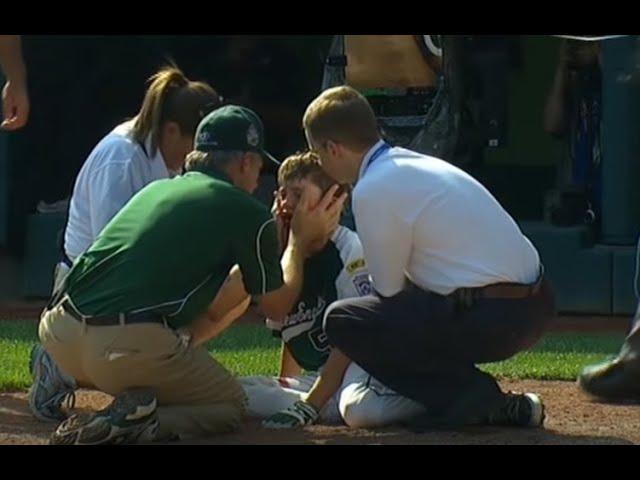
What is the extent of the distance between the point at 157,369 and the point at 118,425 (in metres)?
0.26

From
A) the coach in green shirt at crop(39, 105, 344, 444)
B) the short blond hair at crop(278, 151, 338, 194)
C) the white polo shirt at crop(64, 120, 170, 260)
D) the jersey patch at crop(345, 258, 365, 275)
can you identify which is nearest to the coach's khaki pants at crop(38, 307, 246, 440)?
the coach in green shirt at crop(39, 105, 344, 444)

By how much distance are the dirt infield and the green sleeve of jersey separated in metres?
0.56

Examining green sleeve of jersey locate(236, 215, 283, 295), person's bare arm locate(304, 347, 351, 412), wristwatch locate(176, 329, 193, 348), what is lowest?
person's bare arm locate(304, 347, 351, 412)

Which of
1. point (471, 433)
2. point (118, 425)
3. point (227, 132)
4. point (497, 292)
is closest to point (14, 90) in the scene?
point (227, 132)

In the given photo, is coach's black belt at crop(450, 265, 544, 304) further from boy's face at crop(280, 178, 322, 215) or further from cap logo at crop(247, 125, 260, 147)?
cap logo at crop(247, 125, 260, 147)

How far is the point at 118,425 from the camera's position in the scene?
553 centimetres

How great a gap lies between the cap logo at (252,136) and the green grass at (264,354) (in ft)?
6.44

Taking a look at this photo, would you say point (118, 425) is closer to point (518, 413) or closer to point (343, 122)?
point (343, 122)

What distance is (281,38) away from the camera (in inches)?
478

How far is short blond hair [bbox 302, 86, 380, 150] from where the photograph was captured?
591 cm
